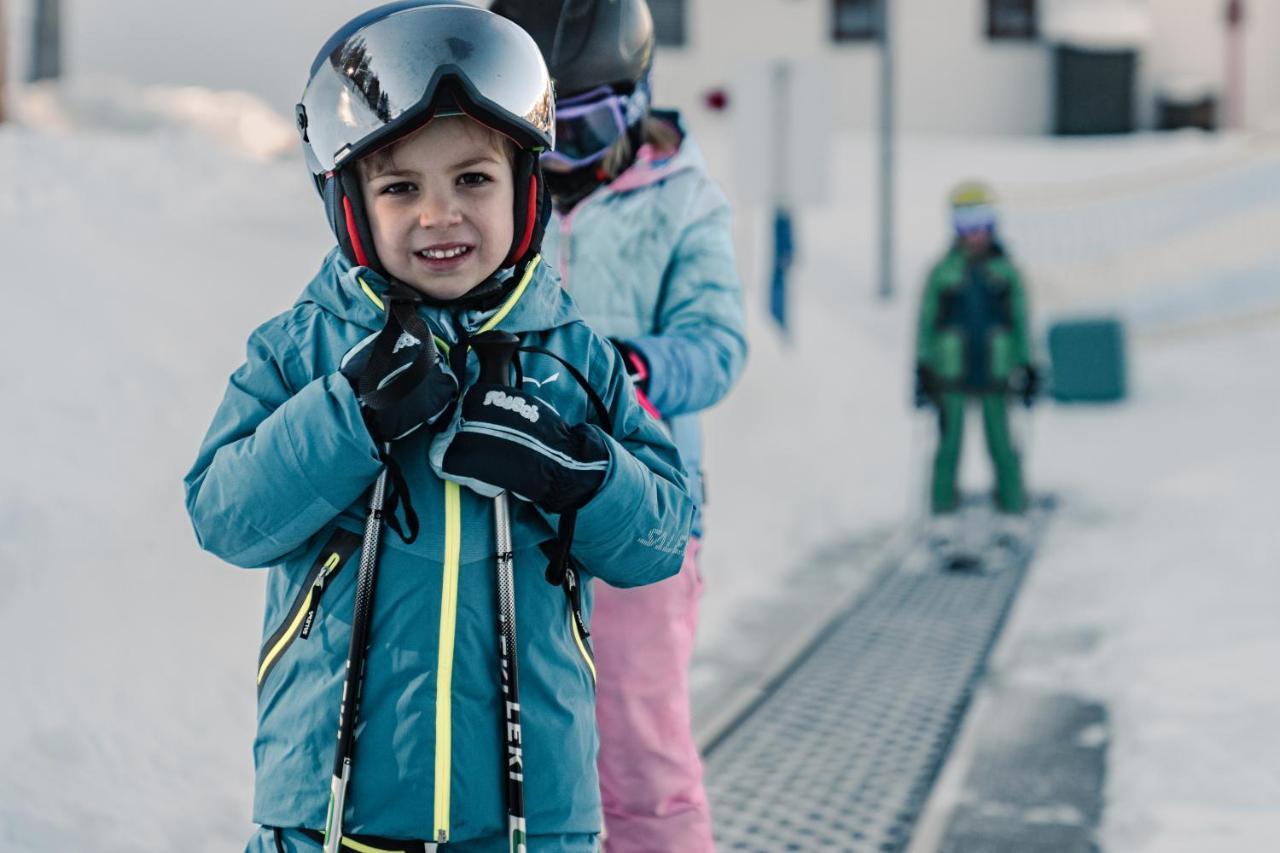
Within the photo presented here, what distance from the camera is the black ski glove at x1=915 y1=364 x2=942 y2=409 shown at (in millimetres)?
7766

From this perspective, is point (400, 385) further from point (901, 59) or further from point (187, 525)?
point (901, 59)

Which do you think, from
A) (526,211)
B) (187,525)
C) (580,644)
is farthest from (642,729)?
(187,525)

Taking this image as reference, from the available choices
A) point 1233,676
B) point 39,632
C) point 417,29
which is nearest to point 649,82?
point 417,29

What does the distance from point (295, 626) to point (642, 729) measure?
3.21 ft

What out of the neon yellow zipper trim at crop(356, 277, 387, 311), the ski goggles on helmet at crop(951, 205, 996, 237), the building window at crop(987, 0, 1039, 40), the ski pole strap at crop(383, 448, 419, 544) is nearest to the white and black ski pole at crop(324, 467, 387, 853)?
the ski pole strap at crop(383, 448, 419, 544)

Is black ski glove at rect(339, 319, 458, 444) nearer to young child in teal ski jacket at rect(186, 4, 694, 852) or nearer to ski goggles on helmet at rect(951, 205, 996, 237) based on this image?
young child in teal ski jacket at rect(186, 4, 694, 852)

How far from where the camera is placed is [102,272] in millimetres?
5922

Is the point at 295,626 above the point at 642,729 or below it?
above

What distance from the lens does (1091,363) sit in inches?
494

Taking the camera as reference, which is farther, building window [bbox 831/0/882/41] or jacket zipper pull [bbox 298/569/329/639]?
building window [bbox 831/0/882/41]

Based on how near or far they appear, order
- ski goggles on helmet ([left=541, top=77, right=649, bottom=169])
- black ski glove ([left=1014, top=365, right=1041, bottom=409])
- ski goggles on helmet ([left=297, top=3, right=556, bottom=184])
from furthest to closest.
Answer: black ski glove ([left=1014, top=365, right=1041, bottom=409]) → ski goggles on helmet ([left=541, top=77, right=649, bottom=169]) → ski goggles on helmet ([left=297, top=3, right=556, bottom=184])

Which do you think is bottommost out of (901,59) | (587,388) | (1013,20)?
(587,388)

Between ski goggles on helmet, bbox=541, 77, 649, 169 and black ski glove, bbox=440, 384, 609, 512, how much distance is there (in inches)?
42.0

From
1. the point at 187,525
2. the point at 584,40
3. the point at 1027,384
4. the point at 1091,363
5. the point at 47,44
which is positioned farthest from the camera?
the point at 47,44
